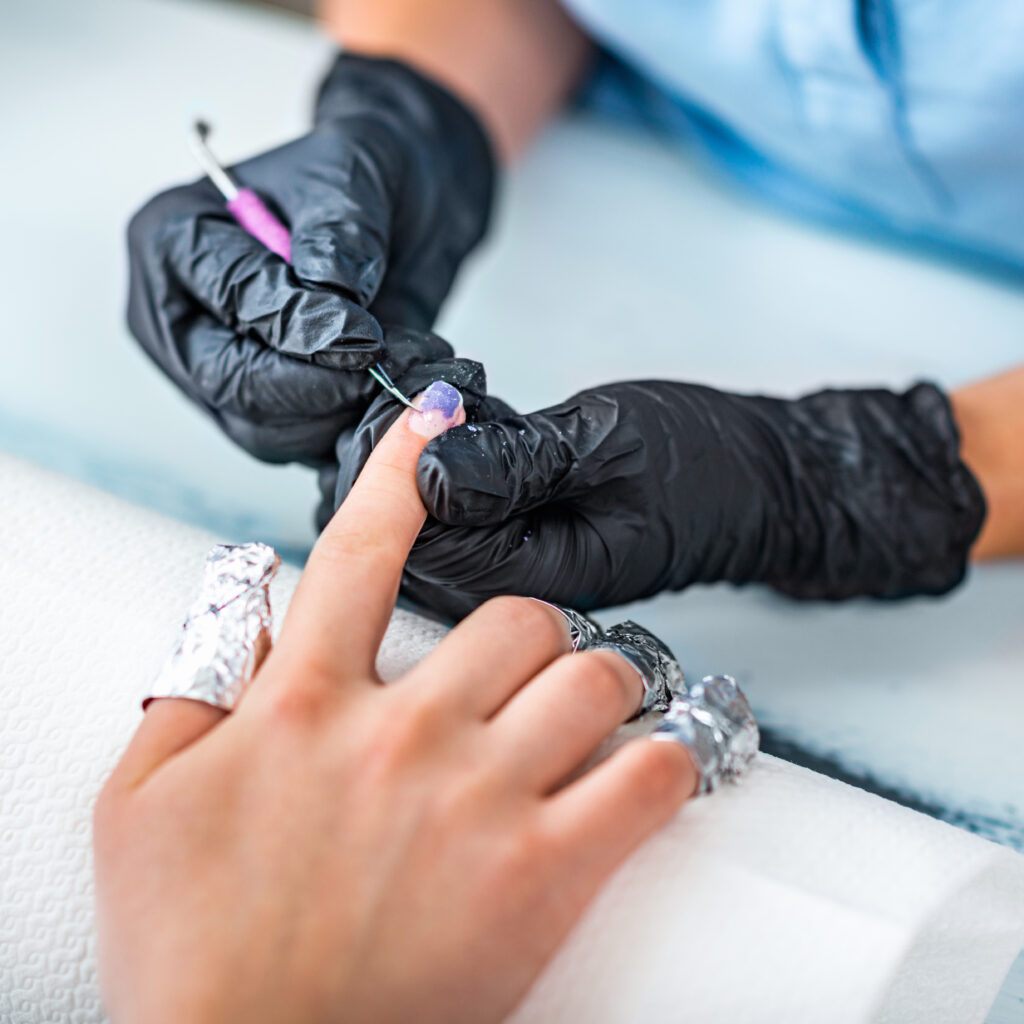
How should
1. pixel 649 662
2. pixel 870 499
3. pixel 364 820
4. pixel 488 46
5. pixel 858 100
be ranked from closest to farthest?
pixel 364 820
pixel 649 662
pixel 870 499
pixel 858 100
pixel 488 46

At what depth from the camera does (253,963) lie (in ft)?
1.35

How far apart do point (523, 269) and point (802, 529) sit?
1.66ft

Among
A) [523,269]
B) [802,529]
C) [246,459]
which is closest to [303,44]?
[523,269]

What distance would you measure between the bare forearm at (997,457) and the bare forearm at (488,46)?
650 mm

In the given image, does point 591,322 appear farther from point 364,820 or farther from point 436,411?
point 364,820

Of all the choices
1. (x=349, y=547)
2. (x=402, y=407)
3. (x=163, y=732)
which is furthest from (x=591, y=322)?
(x=163, y=732)

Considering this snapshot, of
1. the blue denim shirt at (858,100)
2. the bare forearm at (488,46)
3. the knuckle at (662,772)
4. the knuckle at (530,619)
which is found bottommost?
the knuckle at (662,772)

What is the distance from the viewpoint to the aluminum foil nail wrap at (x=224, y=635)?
49cm

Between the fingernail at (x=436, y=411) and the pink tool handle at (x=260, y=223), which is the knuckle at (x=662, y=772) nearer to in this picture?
the fingernail at (x=436, y=411)

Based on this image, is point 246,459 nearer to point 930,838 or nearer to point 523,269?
point 523,269

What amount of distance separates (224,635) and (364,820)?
14 centimetres

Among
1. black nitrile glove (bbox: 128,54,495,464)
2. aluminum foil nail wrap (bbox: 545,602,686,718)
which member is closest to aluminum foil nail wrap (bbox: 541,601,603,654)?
aluminum foil nail wrap (bbox: 545,602,686,718)

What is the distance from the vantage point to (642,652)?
1.83 feet

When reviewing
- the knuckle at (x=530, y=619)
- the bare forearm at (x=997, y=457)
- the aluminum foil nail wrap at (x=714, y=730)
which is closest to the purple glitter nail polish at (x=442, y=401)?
the knuckle at (x=530, y=619)
